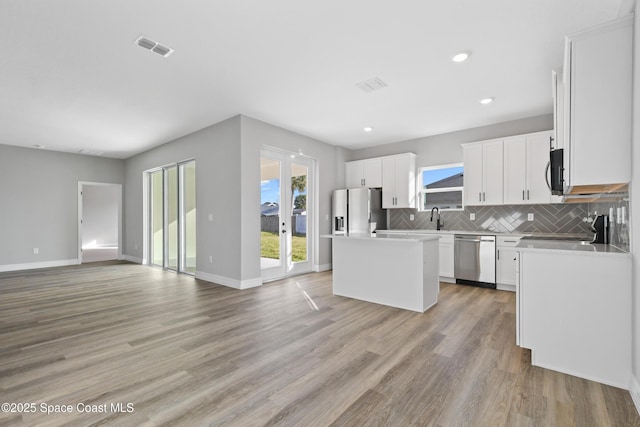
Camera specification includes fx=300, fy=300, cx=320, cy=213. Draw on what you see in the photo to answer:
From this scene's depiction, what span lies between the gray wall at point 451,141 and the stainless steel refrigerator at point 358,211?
1.02 meters

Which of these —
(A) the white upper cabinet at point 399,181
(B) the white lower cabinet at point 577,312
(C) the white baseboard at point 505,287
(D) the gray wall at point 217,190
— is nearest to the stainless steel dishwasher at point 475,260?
(C) the white baseboard at point 505,287

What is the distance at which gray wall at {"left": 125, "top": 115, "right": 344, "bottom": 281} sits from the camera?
4762 millimetres

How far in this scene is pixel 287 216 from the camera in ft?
18.7

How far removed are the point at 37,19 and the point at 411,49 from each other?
3194 mm

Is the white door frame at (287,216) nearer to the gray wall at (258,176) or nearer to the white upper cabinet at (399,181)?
the gray wall at (258,176)

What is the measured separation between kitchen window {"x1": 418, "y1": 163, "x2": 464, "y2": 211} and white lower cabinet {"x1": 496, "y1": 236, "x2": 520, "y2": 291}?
1125 mm

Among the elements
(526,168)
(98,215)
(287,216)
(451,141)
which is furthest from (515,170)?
(98,215)

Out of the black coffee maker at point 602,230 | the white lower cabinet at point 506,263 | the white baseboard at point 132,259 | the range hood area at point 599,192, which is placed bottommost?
the white baseboard at point 132,259

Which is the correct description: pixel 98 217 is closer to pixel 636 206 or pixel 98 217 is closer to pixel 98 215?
pixel 98 215

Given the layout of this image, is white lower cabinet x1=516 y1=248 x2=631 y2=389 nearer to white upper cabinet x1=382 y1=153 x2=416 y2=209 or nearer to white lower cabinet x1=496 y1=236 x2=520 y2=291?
white lower cabinet x1=496 y1=236 x2=520 y2=291

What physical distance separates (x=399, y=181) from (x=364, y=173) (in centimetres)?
87

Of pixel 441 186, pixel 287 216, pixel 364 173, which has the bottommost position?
pixel 287 216

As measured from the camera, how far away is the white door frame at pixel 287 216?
17.9 feet

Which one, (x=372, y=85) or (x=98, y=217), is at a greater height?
(x=372, y=85)
